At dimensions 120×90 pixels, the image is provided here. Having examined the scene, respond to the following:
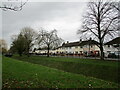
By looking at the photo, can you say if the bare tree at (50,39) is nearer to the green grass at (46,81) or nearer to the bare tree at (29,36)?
the bare tree at (29,36)

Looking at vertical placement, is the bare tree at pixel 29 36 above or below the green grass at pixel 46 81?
above

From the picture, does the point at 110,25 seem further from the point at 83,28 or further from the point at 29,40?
the point at 29,40

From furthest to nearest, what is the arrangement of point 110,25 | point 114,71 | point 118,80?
point 110,25
point 114,71
point 118,80

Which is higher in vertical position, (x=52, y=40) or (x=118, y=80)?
(x=52, y=40)

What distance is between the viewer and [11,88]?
25.5 feet

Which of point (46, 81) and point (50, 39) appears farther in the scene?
point (50, 39)

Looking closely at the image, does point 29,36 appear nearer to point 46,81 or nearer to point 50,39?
point 50,39

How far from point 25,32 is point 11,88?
65.5 meters

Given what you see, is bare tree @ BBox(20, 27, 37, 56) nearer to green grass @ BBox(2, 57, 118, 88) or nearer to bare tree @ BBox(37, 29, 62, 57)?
bare tree @ BBox(37, 29, 62, 57)

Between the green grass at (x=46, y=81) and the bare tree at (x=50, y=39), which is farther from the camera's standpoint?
the bare tree at (x=50, y=39)

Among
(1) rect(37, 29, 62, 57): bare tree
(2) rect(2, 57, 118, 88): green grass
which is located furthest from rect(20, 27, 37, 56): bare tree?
(2) rect(2, 57, 118, 88): green grass

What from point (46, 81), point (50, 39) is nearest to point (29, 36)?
point (50, 39)

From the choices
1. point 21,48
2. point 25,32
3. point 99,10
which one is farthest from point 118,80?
point 25,32

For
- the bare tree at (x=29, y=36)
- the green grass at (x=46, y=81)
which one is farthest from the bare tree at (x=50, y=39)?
the green grass at (x=46, y=81)
